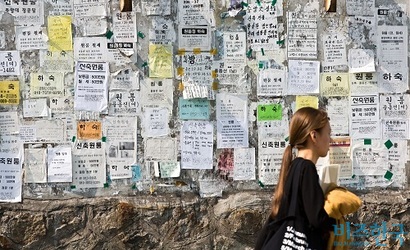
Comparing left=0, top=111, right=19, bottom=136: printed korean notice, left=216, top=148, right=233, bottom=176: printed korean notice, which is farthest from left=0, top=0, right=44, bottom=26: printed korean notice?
left=216, top=148, right=233, bottom=176: printed korean notice

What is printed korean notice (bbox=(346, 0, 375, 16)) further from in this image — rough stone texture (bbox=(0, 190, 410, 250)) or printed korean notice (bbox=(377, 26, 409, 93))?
rough stone texture (bbox=(0, 190, 410, 250))

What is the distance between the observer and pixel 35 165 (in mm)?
5129

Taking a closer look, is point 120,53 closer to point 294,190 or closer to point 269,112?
point 269,112

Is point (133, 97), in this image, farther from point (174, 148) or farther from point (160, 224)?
point (160, 224)

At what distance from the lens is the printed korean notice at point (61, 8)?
16.9ft

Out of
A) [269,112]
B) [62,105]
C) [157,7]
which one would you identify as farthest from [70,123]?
[269,112]

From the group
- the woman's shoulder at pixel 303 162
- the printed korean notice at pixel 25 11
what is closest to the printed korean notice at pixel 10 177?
the printed korean notice at pixel 25 11

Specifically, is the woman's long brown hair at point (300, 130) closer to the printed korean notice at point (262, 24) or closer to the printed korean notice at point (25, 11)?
the printed korean notice at point (262, 24)

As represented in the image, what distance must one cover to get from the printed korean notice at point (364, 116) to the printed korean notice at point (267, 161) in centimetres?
63

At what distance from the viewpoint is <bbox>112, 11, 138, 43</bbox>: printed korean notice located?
5.17 meters

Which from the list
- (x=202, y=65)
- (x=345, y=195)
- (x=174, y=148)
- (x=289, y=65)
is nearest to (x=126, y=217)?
(x=174, y=148)

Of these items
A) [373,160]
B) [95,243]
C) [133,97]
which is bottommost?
[95,243]

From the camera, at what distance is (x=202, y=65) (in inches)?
204

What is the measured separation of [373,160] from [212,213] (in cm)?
131
